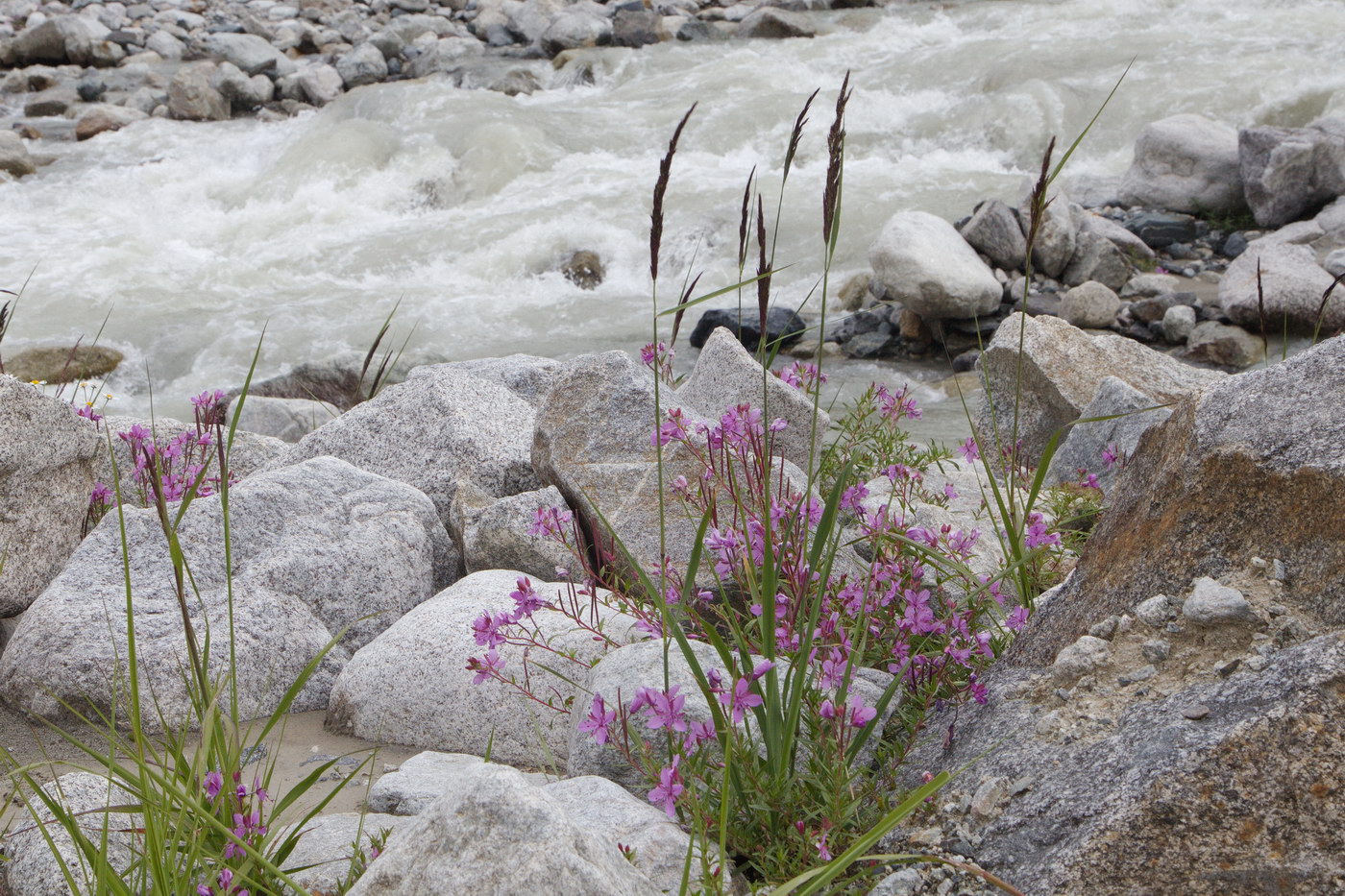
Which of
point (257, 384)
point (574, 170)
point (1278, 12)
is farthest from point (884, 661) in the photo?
point (1278, 12)

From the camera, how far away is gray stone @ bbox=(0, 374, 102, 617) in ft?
12.7


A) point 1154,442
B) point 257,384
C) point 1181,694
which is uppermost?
point 1154,442

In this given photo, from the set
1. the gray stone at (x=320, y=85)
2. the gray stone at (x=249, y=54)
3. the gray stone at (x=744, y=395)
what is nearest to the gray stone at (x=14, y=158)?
the gray stone at (x=320, y=85)

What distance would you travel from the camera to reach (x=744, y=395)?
4.83 m

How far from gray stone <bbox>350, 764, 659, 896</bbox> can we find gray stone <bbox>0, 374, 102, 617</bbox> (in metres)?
2.57

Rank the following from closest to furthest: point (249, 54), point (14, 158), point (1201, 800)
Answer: point (1201, 800), point (14, 158), point (249, 54)

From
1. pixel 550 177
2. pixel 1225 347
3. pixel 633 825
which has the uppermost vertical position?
pixel 633 825

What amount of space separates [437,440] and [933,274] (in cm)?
594

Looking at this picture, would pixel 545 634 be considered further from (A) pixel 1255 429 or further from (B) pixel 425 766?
(A) pixel 1255 429

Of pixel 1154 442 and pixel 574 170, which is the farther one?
pixel 574 170

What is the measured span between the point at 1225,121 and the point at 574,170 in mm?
8063

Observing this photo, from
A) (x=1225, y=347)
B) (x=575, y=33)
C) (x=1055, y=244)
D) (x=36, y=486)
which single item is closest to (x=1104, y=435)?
(x=36, y=486)

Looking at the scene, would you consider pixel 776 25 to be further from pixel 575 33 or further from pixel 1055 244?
pixel 1055 244

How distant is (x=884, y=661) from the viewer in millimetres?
2756
